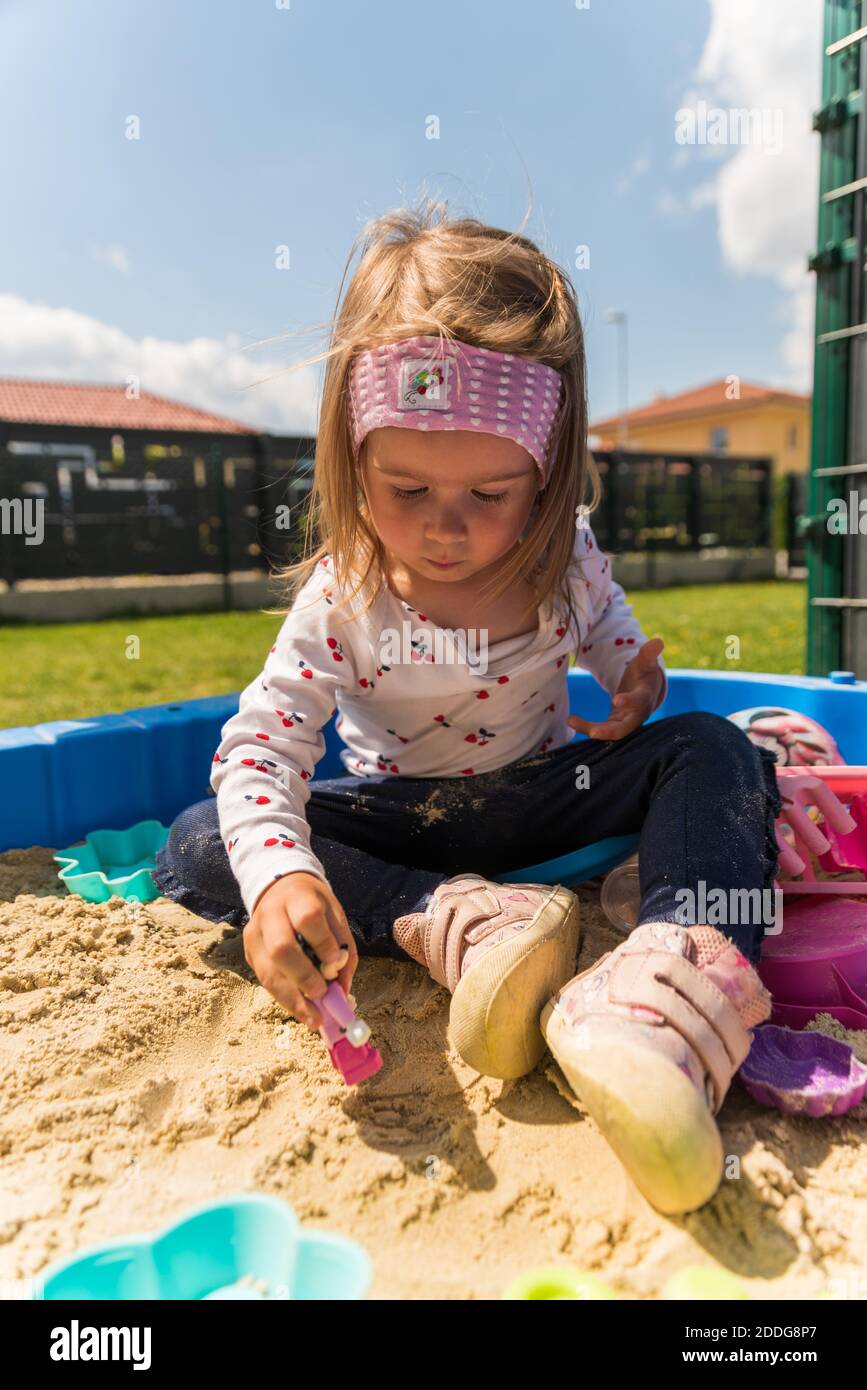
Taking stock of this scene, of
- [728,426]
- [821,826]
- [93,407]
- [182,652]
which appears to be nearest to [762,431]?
[728,426]

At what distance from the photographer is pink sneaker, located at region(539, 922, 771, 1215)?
57 centimetres

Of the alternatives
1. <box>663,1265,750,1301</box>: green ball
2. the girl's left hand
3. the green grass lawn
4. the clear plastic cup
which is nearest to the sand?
<box>663,1265,750,1301</box>: green ball

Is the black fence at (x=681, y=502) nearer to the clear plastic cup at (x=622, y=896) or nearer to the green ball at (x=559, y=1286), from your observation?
the clear plastic cup at (x=622, y=896)

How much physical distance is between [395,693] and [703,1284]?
66 cm

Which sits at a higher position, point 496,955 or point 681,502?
point 681,502

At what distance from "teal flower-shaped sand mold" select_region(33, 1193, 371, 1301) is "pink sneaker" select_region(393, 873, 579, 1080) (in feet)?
0.59

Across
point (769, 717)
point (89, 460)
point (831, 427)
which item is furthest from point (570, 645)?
point (89, 460)

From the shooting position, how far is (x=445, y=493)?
894 mm

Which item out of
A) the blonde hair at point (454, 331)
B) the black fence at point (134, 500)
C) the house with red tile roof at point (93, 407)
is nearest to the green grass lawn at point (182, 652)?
the black fence at point (134, 500)

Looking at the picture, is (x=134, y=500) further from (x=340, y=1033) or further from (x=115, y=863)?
(x=340, y=1033)

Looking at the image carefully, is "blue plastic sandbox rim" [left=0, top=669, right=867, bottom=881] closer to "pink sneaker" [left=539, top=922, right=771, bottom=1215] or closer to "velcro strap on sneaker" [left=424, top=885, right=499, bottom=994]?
"velcro strap on sneaker" [left=424, top=885, right=499, bottom=994]

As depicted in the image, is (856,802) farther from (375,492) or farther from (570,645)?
(375,492)

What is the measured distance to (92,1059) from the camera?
781 mm

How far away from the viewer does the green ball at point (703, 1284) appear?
21.1 inches
